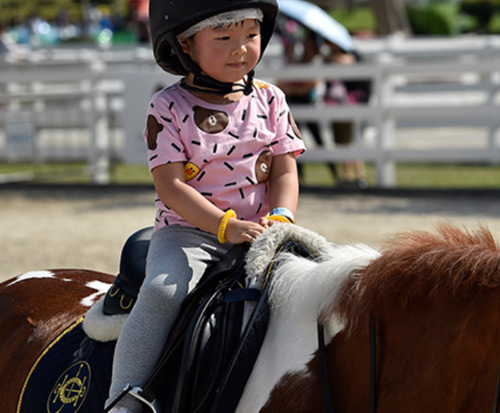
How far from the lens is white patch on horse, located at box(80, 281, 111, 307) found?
2.90 meters

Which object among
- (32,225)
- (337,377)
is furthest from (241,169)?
(32,225)

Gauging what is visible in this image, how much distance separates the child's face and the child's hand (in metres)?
0.43

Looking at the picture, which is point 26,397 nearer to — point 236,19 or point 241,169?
point 241,169

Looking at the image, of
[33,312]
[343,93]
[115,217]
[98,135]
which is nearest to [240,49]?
[33,312]

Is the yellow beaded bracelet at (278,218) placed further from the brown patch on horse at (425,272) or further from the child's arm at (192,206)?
the brown patch on horse at (425,272)

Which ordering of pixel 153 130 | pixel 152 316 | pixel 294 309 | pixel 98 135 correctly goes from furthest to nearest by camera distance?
pixel 98 135 → pixel 153 130 → pixel 152 316 → pixel 294 309

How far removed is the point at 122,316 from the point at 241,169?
556 mm

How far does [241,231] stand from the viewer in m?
2.23

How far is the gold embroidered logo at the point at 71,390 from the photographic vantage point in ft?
7.80

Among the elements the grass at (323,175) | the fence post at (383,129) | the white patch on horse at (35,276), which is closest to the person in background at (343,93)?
the fence post at (383,129)

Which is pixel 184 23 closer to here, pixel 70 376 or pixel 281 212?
pixel 281 212

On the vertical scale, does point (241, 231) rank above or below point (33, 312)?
above

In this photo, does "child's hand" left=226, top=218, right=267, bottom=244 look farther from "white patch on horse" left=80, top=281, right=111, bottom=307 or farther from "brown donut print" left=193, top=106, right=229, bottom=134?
"white patch on horse" left=80, top=281, right=111, bottom=307

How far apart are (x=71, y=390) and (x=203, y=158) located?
761mm
